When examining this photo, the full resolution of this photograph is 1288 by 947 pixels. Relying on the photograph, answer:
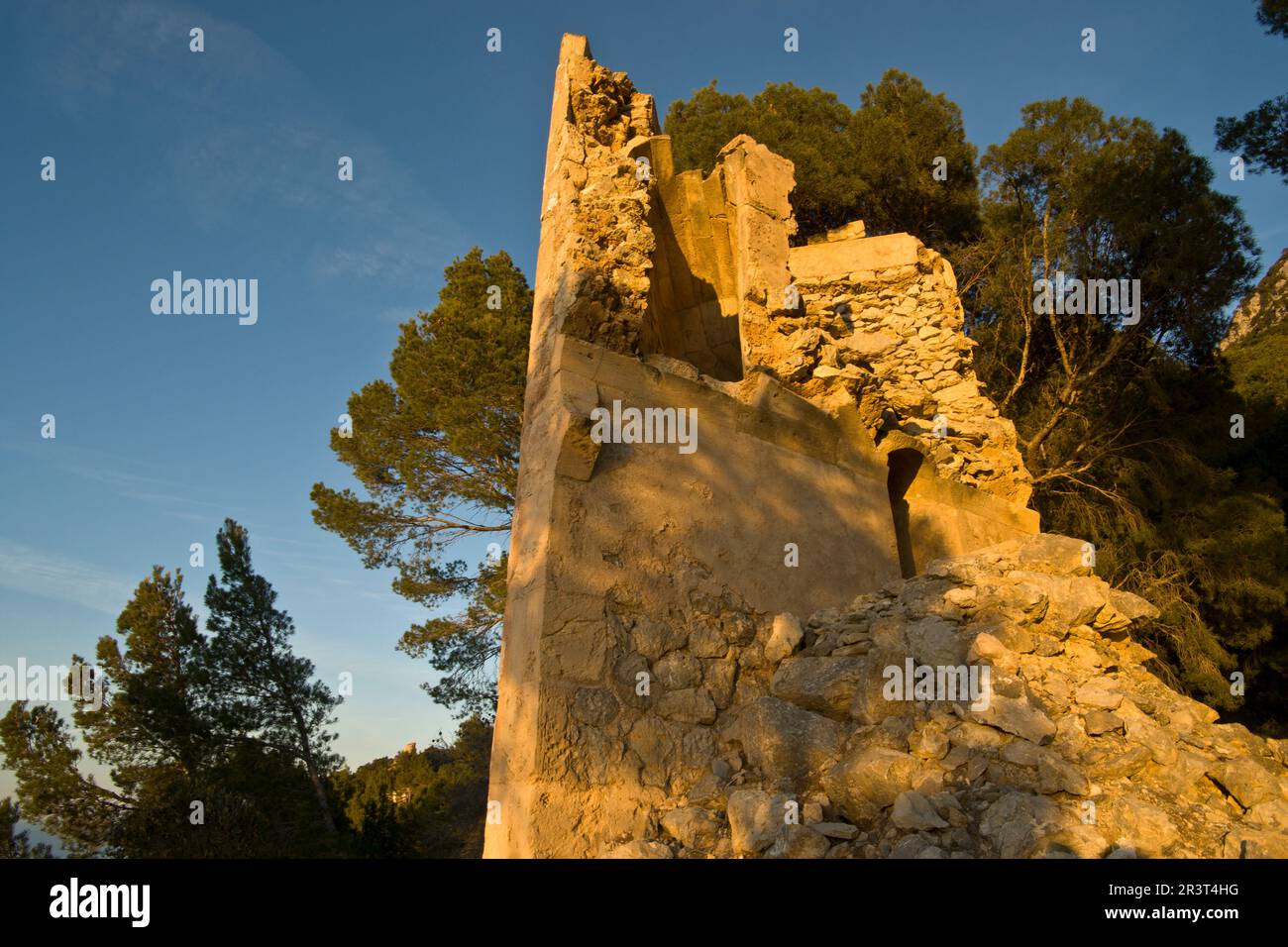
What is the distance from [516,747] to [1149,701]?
2.84m

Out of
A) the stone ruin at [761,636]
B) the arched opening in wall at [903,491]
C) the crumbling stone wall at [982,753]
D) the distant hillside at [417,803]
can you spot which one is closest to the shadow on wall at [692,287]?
the stone ruin at [761,636]

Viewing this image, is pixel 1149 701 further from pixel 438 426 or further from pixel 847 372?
pixel 438 426

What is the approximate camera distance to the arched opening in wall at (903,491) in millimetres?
6785

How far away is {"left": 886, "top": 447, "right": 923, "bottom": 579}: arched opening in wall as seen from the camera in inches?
267

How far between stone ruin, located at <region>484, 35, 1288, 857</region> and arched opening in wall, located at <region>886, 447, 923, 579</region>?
0.62 m

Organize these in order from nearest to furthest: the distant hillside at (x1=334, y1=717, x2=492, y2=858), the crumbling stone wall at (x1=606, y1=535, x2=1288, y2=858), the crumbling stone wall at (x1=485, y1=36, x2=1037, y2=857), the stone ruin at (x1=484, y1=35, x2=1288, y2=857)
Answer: the crumbling stone wall at (x1=606, y1=535, x2=1288, y2=858), the stone ruin at (x1=484, y1=35, x2=1288, y2=857), the crumbling stone wall at (x1=485, y1=36, x2=1037, y2=857), the distant hillside at (x1=334, y1=717, x2=492, y2=858)

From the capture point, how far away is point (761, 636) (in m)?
4.47

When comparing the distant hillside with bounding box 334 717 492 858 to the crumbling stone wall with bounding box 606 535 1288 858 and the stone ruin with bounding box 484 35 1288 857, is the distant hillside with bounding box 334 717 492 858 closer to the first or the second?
the stone ruin with bounding box 484 35 1288 857

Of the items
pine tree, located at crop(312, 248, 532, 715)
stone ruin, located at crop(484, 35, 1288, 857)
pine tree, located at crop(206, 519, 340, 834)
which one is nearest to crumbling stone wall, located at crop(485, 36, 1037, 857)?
stone ruin, located at crop(484, 35, 1288, 857)

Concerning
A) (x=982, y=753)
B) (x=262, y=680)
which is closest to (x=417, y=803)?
(x=262, y=680)

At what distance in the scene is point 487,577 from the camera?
12211 millimetres

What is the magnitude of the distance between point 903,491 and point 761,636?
3.09m

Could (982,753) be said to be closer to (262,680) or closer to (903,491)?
(903,491)
